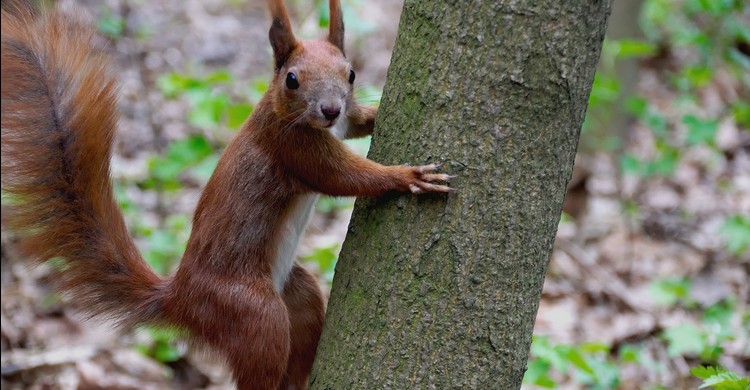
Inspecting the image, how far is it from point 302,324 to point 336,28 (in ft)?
3.31

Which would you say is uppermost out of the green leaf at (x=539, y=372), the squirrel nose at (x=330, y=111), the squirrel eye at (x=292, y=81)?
the squirrel eye at (x=292, y=81)

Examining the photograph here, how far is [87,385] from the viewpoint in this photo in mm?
3646

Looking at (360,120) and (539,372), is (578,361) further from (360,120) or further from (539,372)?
(360,120)

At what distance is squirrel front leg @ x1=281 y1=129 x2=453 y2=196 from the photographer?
2141mm

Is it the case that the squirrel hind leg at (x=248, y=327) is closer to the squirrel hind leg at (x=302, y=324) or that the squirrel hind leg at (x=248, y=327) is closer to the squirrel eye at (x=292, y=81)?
the squirrel hind leg at (x=302, y=324)

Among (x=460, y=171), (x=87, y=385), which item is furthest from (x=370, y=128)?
(x=87, y=385)

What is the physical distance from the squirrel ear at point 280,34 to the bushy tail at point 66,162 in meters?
0.55

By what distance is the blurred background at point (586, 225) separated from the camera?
3914 millimetres

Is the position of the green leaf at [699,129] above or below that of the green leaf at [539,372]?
above

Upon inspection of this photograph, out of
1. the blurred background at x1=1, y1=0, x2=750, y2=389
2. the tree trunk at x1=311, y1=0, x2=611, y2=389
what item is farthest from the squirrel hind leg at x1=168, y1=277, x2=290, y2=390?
the tree trunk at x1=311, y1=0, x2=611, y2=389

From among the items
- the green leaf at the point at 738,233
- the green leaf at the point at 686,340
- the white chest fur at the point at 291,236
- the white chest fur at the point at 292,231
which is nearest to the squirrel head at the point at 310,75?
the white chest fur at the point at 292,231

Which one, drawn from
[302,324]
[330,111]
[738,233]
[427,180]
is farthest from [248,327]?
[738,233]

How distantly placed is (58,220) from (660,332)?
320 cm

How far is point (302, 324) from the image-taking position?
283 cm
